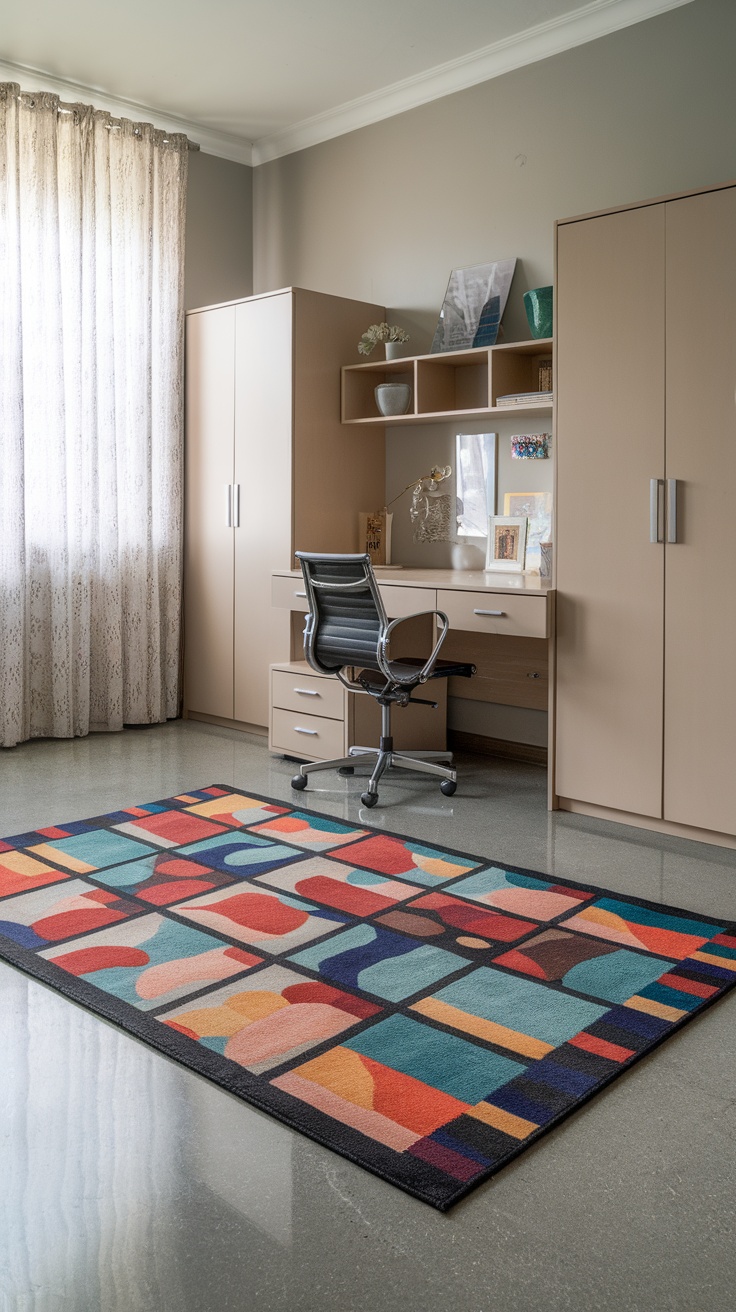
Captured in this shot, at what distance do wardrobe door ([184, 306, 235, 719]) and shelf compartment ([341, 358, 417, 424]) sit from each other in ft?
1.83

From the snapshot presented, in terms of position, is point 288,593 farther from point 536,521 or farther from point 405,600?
point 536,521

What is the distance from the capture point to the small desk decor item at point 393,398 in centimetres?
461

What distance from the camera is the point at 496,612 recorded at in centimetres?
372

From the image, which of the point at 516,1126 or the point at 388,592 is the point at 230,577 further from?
the point at 516,1126

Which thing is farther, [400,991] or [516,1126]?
[400,991]

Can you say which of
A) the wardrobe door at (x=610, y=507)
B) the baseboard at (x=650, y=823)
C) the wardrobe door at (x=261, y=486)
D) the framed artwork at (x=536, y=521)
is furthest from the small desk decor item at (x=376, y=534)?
the baseboard at (x=650, y=823)

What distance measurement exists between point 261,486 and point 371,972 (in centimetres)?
291

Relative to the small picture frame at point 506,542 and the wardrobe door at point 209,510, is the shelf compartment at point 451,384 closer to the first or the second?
the small picture frame at point 506,542

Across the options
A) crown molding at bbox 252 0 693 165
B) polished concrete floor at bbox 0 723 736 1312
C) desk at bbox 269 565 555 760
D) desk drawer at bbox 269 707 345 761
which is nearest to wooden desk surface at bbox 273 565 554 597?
desk at bbox 269 565 555 760

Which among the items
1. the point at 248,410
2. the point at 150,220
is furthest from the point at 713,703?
the point at 150,220

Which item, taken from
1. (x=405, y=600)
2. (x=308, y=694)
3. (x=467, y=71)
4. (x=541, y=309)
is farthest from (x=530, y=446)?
(x=467, y=71)

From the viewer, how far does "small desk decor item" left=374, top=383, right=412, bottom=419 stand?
461 centimetres

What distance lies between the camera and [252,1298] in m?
1.41

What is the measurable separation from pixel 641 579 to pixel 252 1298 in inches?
98.9
